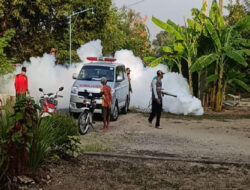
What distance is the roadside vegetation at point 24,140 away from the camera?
20.8 ft

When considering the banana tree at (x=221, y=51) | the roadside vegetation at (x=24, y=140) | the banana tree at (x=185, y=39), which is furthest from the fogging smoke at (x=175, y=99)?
the roadside vegetation at (x=24, y=140)

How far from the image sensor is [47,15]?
3800 cm

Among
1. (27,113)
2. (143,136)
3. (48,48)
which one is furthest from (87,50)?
(27,113)

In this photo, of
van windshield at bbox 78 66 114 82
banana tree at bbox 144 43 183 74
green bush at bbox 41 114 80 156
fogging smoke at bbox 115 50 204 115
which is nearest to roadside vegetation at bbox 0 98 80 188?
green bush at bbox 41 114 80 156

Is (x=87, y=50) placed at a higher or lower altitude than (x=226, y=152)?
higher

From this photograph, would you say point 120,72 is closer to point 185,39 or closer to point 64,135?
point 185,39

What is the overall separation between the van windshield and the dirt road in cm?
171

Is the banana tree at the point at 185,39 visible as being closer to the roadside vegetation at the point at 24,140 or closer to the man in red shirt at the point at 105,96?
the man in red shirt at the point at 105,96

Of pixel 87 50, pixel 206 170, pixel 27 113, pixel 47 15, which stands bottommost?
pixel 206 170

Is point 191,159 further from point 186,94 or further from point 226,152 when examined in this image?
point 186,94

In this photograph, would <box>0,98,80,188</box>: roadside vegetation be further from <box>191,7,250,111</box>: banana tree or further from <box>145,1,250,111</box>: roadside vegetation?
<box>145,1,250,111</box>: roadside vegetation

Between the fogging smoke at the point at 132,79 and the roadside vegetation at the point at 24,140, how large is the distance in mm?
4562

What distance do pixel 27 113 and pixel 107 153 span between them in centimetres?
283

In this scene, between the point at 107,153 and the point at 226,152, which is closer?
the point at 107,153
